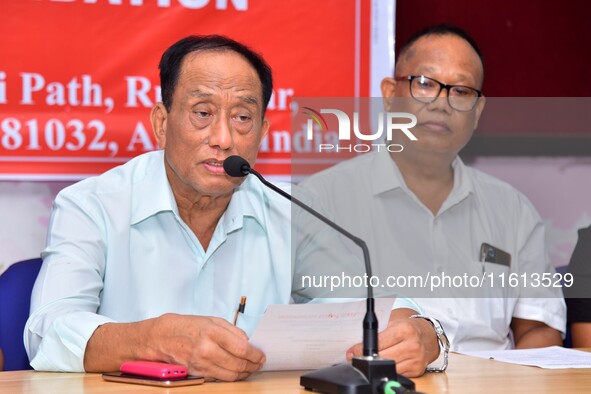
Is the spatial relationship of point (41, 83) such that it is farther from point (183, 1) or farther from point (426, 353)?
point (426, 353)

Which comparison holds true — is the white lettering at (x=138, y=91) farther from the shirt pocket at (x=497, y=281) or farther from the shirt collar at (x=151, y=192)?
the shirt pocket at (x=497, y=281)

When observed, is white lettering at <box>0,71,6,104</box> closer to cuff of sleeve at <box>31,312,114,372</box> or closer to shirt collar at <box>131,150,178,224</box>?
shirt collar at <box>131,150,178,224</box>

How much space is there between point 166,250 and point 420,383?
0.85 meters

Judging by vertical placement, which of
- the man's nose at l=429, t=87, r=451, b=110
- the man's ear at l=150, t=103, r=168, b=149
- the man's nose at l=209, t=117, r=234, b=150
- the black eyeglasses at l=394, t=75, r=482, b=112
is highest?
the black eyeglasses at l=394, t=75, r=482, b=112

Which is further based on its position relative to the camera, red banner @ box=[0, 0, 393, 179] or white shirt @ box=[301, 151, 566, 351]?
red banner @ box=[0, 0, 393, 179]

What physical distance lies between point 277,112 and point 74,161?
72 cm

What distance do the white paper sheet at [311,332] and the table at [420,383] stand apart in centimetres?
5

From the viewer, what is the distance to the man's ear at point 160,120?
92.4 inches

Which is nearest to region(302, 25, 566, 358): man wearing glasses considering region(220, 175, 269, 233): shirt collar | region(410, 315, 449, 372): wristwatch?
region(220, 175, 269, 233): shirt collar

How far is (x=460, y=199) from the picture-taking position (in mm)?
2828

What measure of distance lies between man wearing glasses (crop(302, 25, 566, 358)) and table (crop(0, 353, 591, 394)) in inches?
33.5

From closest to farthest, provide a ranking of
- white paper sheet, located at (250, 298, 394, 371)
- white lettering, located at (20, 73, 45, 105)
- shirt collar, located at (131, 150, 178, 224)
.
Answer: white paper sheet, located at (250, 298, 394, 371), shirt collar, located at (131, 150, 178, 224), white lettering, located at (20, 73, 45, 105)

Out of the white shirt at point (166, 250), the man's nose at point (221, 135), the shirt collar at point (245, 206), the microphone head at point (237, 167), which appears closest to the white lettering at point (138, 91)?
the white shirt at point (166, 250)

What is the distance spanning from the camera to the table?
1537 mm
